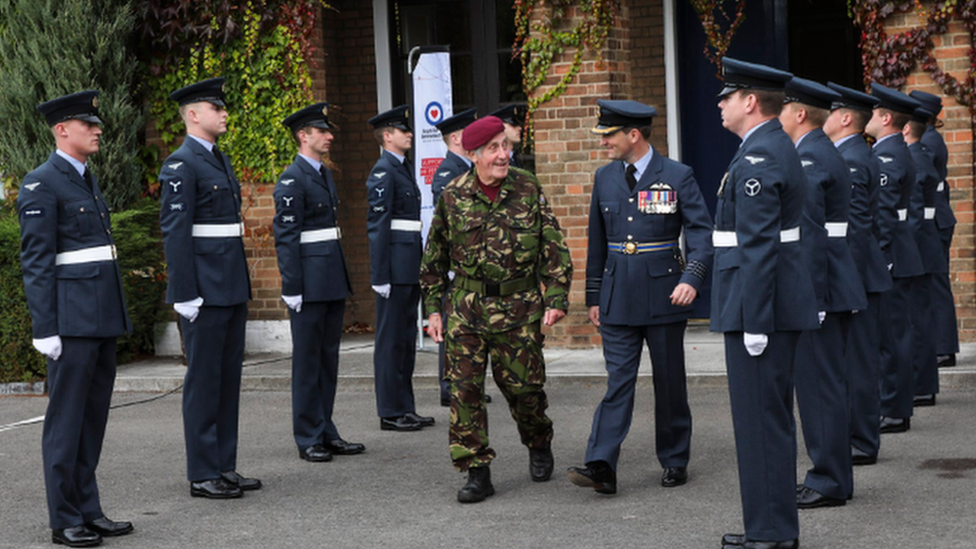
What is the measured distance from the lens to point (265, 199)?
13.0 metres

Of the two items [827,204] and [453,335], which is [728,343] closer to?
[827,204]

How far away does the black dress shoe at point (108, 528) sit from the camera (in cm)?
651

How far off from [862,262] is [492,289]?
6.91ft

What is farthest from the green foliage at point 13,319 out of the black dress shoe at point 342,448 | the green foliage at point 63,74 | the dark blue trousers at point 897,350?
the dark blue trousers at point 897,350

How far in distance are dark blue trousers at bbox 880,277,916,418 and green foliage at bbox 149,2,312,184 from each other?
21.1ft

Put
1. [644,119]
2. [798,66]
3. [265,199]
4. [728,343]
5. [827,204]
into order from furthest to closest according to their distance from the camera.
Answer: [798,66], [265,199], [644,119], [827,204], [728,343]

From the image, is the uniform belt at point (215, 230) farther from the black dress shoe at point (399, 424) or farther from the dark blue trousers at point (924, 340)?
the dark blue trousers at point (924, 340)

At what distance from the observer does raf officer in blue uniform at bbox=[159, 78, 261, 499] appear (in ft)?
23.6

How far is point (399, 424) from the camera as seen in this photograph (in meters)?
9.08

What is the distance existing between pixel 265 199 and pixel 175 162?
573 centimetres

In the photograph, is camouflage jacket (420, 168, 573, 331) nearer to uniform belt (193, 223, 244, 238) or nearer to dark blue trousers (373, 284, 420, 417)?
uniform belt (193, 223, 244, 238)

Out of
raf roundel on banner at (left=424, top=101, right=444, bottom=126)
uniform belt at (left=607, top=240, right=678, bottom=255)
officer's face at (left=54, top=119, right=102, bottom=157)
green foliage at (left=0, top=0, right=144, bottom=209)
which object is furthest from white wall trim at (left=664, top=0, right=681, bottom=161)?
officer's face at (left=54, top=119, right=102, bottom=157)

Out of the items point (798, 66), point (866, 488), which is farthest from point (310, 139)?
point (798, 66)

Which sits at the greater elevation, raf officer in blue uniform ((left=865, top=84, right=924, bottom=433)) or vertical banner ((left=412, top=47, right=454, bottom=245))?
vertical banner ((left=412, top=47, right=454, bottom=245))
